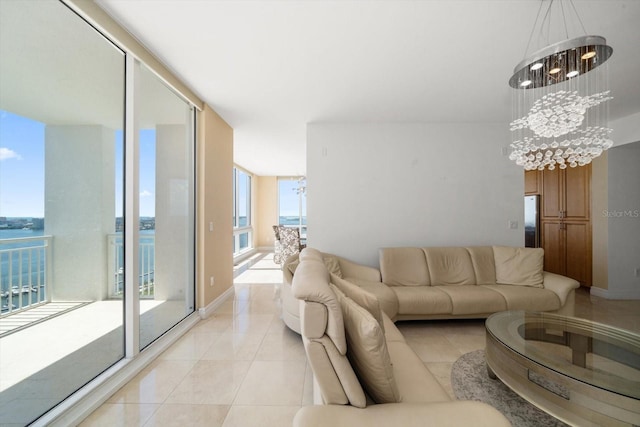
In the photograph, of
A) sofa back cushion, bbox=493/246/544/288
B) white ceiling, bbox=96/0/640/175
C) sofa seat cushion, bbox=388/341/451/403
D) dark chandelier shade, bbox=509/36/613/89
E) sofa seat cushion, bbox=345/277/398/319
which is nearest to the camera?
sofa seat cushion, bbox=388/341/451/403

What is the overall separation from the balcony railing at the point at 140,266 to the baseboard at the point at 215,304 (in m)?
0.90

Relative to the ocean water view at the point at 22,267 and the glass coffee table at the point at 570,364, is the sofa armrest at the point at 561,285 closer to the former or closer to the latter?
the glass coffee table at the point at 570,364

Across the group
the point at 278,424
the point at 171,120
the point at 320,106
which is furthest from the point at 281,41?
the point at 278,424

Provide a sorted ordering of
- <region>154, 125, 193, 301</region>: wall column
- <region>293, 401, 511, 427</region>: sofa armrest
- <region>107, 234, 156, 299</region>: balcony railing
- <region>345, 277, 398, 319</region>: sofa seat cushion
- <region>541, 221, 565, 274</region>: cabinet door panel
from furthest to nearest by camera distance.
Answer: <region>541, 221, 565, 274</region>: cabinet door panel, <region>345, 277, 398, 319</region>: sofa seat cushion, <region>154, 125, 193, 301</region>: wall column, <region>107, 234, 156, 299</region>: balcony railing, <region>293, 401, 511, 427</region>: sofa armrest

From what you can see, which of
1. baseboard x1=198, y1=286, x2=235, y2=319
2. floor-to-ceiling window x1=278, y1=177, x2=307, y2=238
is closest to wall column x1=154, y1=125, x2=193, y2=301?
baseboard x1=198, y1=286, x2=235, y2=319

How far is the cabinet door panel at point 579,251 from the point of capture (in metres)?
4.30

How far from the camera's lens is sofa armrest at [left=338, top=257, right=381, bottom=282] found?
340 cm

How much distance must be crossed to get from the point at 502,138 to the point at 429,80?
1989 mm

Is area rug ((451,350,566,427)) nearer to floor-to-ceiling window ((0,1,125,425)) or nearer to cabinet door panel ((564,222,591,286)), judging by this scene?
floor-to-ceiling window ((0,1,125,425))

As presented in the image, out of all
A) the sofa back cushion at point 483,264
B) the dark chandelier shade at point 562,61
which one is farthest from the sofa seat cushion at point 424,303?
the dark chandelier shade at point 562,61

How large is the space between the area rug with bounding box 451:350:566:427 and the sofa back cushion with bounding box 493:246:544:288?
1402 millimetres

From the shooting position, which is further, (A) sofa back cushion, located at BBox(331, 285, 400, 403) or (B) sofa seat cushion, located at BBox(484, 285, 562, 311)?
(B) sofa seat cushion, located at BBox(484, 285, 562, 311)

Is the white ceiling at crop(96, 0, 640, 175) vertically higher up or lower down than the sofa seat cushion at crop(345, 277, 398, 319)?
higher up

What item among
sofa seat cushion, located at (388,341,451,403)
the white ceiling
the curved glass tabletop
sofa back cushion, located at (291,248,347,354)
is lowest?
the curved glass tabletop
